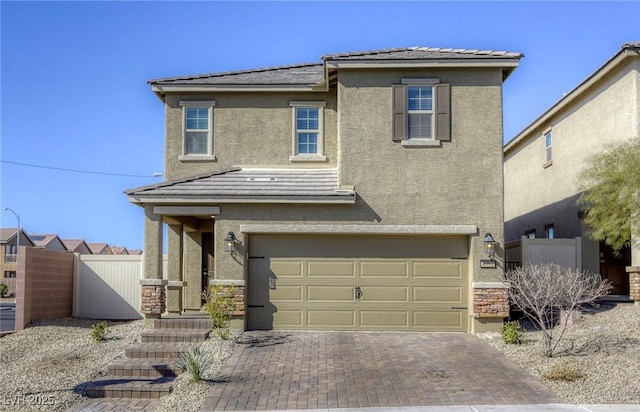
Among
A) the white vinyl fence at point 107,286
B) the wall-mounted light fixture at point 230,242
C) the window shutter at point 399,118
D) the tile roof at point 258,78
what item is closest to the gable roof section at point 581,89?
the window shutter at point 399,118

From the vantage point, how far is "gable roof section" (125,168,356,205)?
14.7 metres

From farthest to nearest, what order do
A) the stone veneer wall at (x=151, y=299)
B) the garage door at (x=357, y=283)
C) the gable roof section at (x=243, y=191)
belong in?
the garage door at (x=357, y=283) < the stone veneer wall at (x=151, y=299) < the gable roof section at (x=243, y=191)

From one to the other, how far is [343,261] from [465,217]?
3011 millimetres

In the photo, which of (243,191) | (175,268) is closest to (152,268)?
(175,268)

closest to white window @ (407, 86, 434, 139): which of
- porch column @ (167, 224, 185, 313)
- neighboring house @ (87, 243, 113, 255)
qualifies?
porch column @ (167, 224, 185, 313)

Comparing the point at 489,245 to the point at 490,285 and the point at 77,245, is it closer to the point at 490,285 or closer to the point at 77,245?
the point at 490,285

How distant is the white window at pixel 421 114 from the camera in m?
15.2

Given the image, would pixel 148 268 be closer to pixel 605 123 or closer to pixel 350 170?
pixel 350 170

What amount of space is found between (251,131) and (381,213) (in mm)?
4307

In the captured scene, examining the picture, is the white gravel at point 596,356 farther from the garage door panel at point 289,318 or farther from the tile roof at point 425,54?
the tile roof at point 425,54

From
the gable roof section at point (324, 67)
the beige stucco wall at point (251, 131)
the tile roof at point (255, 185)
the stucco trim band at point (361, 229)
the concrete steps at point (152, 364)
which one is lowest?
the concrete steps at point (152, 364)

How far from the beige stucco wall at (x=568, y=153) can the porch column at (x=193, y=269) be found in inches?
443

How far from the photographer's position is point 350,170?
49.5ft

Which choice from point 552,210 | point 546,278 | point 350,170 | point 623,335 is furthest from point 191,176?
point 552,210
